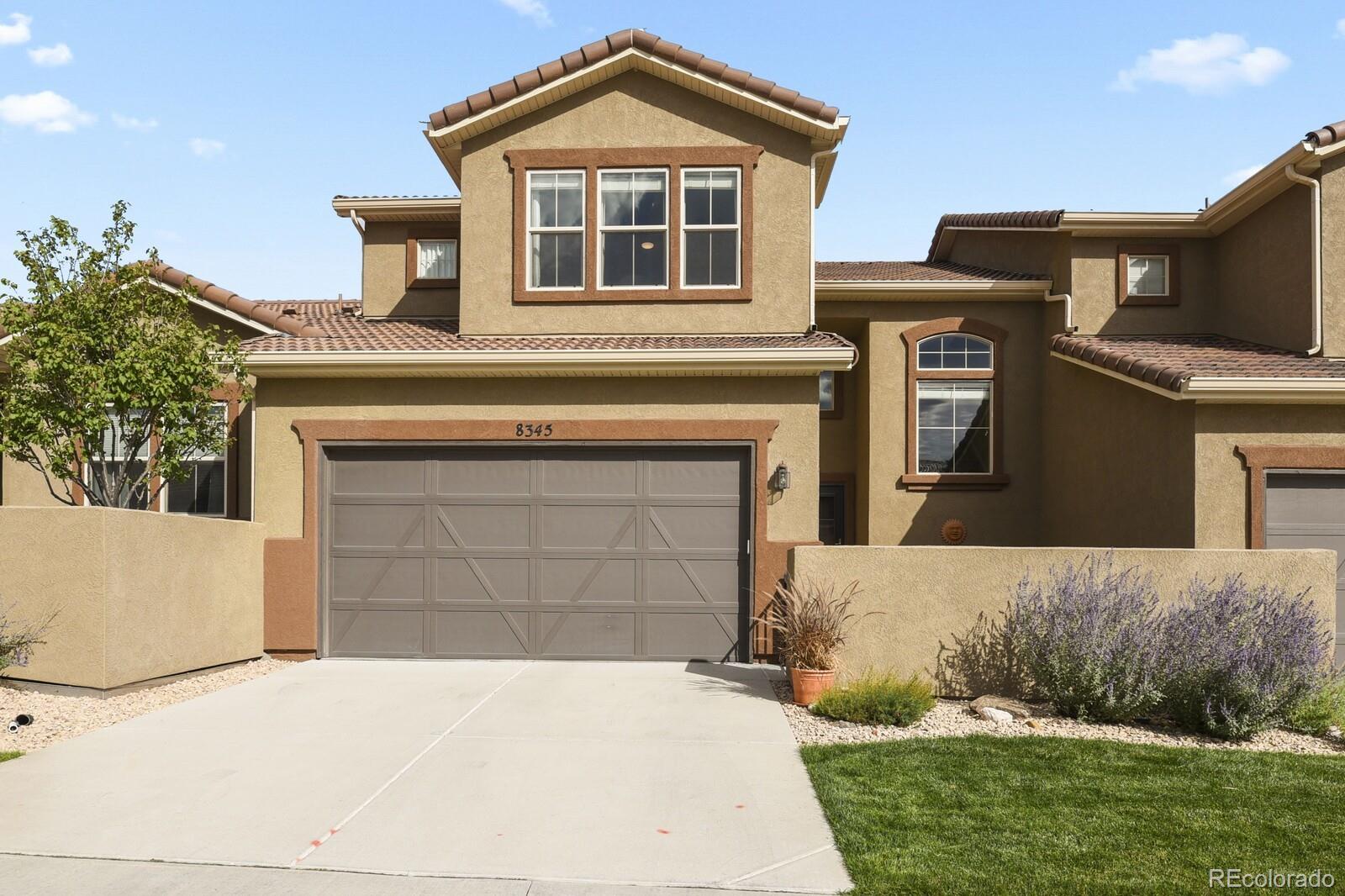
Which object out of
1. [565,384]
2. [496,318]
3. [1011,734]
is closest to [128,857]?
[1011,734]

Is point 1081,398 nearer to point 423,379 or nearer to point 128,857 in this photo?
point 423,379

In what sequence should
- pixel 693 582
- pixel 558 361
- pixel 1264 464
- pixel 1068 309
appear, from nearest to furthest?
pixel 1264 464, pixel 558 361, pixel 693 582, pixel 1068 309

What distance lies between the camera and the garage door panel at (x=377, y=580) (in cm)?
1207

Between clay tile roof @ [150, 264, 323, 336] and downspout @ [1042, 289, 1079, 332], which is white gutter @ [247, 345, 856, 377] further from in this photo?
downspout @ [1042, 289, 1079, 332]

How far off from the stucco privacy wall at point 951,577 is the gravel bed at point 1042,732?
37.7 inches

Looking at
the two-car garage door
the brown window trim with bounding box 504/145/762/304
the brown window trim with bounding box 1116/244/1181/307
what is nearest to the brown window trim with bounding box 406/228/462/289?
the brown window trim with bounding box 504/145/762/304

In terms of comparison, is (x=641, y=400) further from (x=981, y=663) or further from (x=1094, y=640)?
(x=1094, y=640)

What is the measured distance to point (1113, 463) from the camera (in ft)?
43.5

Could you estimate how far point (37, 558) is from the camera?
380 inches

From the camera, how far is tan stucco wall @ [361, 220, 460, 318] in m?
15.2

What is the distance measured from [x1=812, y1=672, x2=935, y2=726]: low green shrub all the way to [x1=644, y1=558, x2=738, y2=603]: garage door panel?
2.77m

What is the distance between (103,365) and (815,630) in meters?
7.95

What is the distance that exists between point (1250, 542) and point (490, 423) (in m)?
8.73

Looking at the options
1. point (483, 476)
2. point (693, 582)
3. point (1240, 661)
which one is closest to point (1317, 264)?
point (1240, 661)
